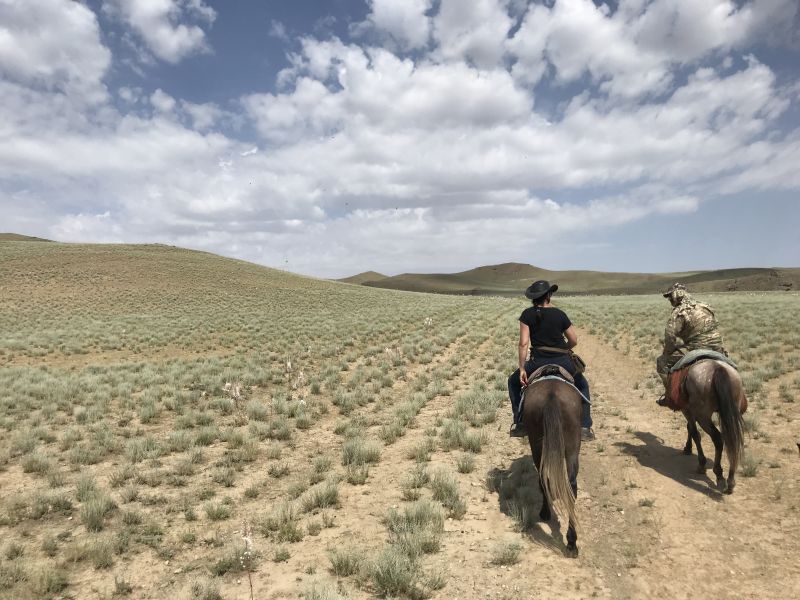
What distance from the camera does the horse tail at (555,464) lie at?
513 centimetres

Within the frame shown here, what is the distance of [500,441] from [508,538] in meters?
3.66

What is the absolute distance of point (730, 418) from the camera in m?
6.23

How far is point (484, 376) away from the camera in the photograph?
48.4 feet

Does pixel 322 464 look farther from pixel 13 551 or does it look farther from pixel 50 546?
pixel 13 551

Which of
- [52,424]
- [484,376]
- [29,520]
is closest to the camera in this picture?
[29,520]

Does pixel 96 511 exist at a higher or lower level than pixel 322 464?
higher

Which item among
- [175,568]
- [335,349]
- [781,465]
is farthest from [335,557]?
[335,349]

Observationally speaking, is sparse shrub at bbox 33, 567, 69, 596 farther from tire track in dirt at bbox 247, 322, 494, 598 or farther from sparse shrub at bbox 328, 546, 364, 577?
sparse shrub at bbox 328, 546, 364, 577

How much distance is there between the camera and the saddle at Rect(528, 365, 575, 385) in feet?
19.5

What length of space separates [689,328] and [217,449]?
915 cm

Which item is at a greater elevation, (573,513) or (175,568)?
(573,513)

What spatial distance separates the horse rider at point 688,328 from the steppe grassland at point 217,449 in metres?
3.89

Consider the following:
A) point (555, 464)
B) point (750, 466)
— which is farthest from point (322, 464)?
point (750, 466)

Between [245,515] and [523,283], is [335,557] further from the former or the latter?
[523,283]
